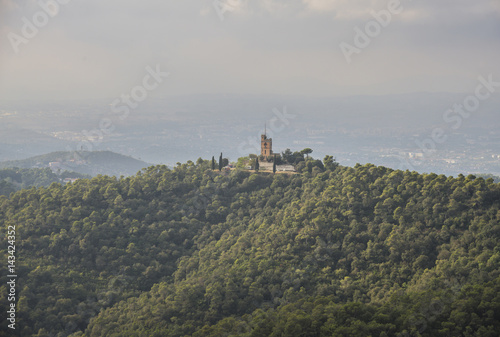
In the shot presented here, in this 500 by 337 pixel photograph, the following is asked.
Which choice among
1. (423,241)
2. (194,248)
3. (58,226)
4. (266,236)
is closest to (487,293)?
(423,241)

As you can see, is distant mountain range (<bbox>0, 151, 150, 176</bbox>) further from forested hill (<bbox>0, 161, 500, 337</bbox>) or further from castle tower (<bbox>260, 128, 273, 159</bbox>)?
forested hill (<bbox>0, 161, 500, 337</bbox>)

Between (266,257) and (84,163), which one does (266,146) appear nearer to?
(266,257)

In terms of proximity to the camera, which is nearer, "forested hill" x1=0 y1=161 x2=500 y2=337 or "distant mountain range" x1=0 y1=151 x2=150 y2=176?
"forested hill" x1=0 y1=161 x2=500 y2=337

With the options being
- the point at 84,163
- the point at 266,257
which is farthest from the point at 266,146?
the point at 84,163

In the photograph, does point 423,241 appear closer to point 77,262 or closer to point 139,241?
point 139,241

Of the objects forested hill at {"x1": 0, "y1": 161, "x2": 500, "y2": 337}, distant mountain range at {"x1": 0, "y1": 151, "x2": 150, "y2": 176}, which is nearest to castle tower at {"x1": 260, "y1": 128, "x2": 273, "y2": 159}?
forested hill at {"x1": 0, "y1": 161, "x2": 500, "y2": 337}

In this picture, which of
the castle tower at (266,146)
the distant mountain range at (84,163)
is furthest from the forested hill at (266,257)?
the distant mountain range at (84,163)
